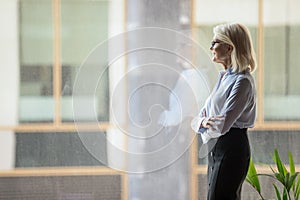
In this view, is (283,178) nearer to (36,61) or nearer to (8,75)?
(36,61)

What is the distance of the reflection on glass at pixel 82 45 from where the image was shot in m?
3.77

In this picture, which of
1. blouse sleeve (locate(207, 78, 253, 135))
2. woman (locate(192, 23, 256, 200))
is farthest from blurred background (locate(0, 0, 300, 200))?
blouse sleeve (locate(207, 78, 253, 135))

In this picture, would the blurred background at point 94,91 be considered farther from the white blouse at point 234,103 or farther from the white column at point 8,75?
the white blouse at point 234,103

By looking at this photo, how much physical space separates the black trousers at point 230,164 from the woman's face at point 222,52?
40 cm

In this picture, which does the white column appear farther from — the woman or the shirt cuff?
the woman

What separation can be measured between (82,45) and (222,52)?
0.87 metres

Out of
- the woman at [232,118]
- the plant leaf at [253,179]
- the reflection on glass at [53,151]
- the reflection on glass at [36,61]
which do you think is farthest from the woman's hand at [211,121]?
the reflection on glass at [36,61]

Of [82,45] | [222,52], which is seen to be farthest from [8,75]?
[222,52]

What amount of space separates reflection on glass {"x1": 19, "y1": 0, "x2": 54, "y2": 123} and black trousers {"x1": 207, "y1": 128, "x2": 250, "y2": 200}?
1088 millimetres

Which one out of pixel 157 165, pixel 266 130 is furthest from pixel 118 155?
pixel 266 130

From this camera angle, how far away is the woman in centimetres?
325

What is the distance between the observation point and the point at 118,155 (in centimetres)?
381

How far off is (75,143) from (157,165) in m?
0.51

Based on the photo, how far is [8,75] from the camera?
375 cm
